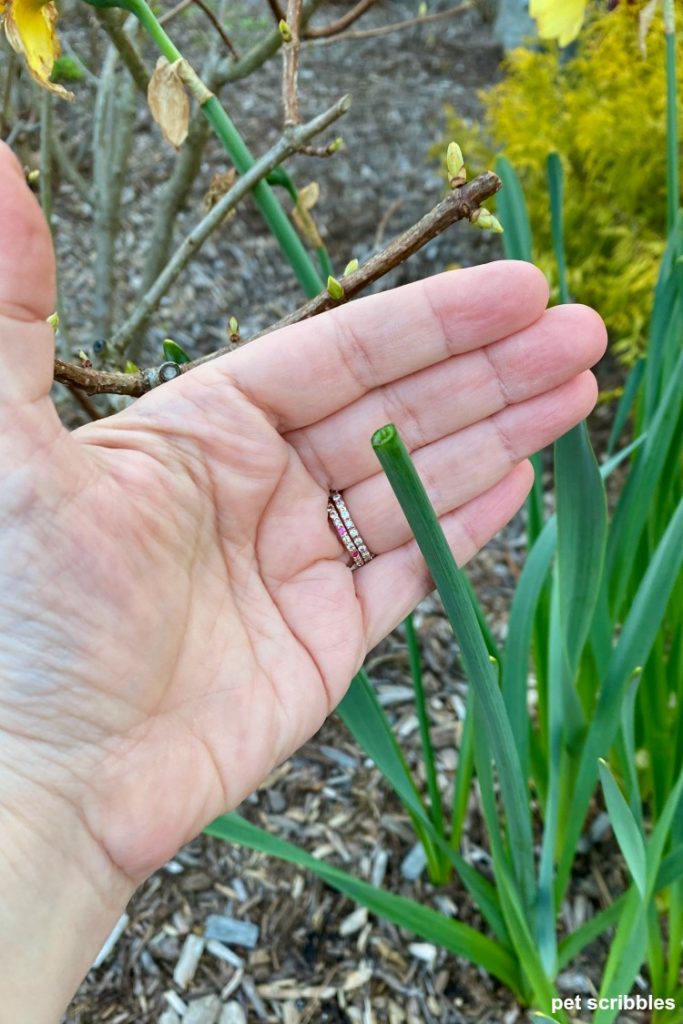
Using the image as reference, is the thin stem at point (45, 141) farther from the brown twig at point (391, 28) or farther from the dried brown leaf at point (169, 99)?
the dried brown leaf at point (169, 99)

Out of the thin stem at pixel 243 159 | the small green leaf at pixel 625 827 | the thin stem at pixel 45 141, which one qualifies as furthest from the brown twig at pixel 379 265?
the thin stem at pixel 45 141

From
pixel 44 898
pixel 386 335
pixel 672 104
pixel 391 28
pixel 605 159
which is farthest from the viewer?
pixel 605 159

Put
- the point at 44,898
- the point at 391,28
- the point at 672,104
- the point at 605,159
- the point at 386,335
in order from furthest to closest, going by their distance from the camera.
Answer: the point at 605,159, the point at 391,28, the point at 672,104, the point at 386,335, the point at 44,898

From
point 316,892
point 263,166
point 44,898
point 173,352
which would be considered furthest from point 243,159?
point 316,892

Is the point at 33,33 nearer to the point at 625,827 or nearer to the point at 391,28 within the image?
the point at 391,28

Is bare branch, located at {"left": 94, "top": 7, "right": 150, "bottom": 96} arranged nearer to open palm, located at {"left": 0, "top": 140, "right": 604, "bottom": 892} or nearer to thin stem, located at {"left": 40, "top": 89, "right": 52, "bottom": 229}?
thin stem, located at {"left": 40, "top": 89, "right": 52, "bottom": 229}

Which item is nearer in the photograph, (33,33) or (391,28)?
(33,33)

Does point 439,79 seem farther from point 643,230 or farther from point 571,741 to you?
point 571,741
